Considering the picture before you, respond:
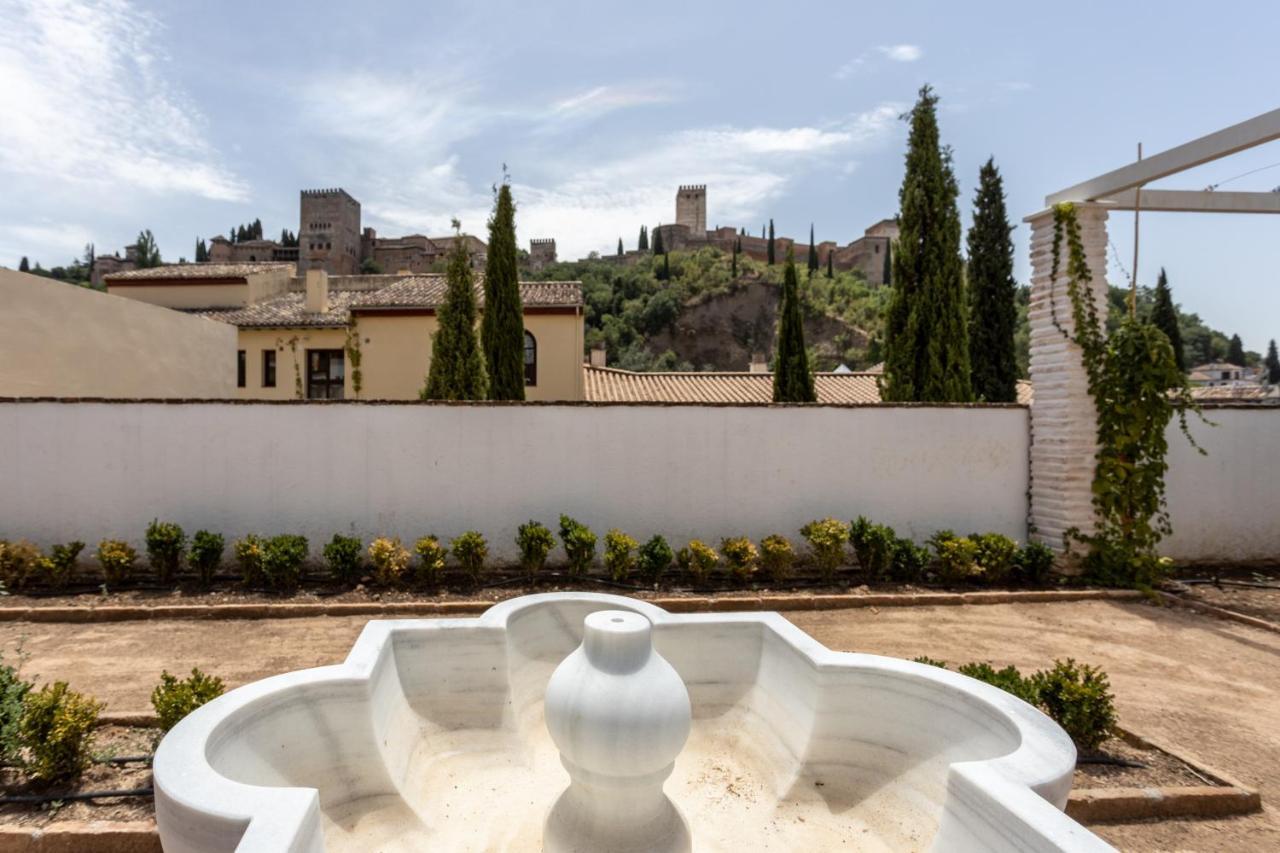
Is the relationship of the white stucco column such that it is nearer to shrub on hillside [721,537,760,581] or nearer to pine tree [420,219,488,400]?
shrub on hillside [721,537,760,581]

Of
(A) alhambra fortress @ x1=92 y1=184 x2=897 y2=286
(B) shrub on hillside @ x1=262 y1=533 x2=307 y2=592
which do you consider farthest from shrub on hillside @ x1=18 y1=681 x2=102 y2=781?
(A) alhambra fortress @ x1=92 y1=184 x2=897 y2=286

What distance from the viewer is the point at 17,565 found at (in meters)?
7.48

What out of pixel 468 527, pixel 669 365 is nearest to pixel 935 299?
pixel 468 527

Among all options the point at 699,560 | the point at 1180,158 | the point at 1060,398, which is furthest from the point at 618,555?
the point at 1180,158

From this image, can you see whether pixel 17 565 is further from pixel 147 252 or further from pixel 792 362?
pixel 147 252

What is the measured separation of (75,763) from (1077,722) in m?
5.67

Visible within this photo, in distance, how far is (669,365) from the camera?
53969 millimetres

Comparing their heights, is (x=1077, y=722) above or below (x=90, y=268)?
below

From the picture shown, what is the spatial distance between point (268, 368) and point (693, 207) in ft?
252

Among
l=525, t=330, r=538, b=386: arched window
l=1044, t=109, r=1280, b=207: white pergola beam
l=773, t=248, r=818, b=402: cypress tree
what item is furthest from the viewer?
l=773, t=248, r=818, b=402: cypress tree

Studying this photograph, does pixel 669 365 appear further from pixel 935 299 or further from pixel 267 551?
pixel 267 551

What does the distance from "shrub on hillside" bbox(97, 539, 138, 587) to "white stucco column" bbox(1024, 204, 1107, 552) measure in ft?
37.1

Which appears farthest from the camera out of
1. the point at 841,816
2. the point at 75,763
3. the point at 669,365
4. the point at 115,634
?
the point at 669,365

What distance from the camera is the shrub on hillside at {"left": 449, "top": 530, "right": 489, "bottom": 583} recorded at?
26.1 ft
